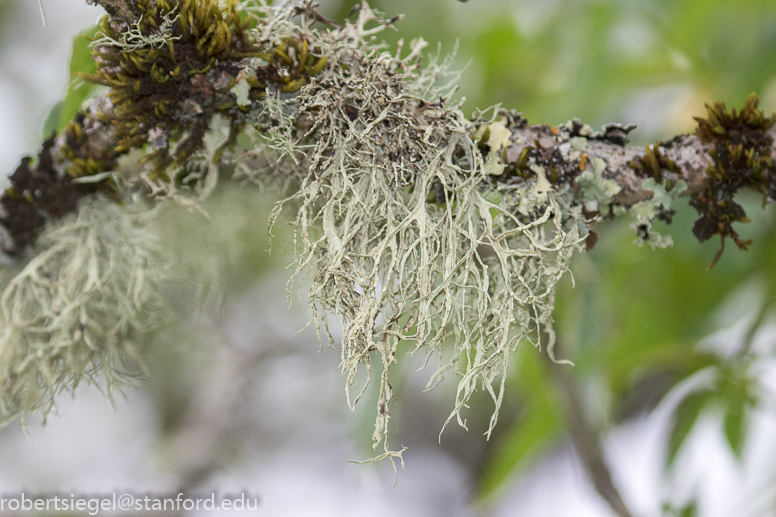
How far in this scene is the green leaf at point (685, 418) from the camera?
102 centimetres

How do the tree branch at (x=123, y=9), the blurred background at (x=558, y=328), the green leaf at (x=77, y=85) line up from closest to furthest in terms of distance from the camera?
the tree branch at (x=123, y=9) → the green leaf at (x=77, y=85) → the blurred background at (x=558, y=328)

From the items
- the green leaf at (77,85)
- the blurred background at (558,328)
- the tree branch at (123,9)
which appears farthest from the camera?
the blurred background at (558,328)

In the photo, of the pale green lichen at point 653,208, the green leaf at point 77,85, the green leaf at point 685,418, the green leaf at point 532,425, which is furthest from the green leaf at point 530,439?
the green leaf at point 77,85

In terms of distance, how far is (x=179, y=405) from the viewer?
5.92 ft

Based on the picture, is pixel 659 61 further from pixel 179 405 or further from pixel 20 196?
pixel 179 405

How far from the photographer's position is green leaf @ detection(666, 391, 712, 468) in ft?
3.35

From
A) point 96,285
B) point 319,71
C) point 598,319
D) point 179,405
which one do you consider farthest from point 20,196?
point 179,405

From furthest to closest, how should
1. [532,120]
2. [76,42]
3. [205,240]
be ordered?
[532,120], [205,240], [76,42]

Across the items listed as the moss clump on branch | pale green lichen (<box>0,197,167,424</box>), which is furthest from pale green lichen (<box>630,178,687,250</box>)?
pale green lichen (<box>0,197,167,424</box>)

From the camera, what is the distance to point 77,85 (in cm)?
49

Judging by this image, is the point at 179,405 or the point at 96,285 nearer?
the point at 96,285

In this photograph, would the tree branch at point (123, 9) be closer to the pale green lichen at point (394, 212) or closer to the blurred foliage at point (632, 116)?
the pale green lichen at point (394, 212)

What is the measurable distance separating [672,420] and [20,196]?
1109 millimetres

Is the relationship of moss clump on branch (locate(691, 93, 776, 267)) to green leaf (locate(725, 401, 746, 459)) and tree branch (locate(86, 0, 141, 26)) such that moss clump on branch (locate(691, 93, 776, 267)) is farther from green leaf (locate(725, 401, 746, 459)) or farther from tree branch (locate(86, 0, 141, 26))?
green leaf (locate(725, 401, 746, 459))
